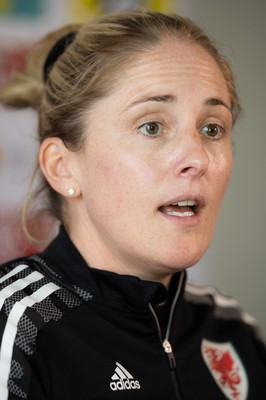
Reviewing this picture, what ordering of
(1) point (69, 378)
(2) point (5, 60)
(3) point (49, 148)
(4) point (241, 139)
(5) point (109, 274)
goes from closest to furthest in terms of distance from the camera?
1. (1) point (69, 378)
2. (5) point (109, 274)
3. (3) point (49, 148)
4. (2) point (5, 60)
5. (4) point (241, 139)

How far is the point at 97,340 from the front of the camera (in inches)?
50.0

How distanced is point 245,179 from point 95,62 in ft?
3.78

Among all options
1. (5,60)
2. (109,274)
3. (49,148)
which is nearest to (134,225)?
(109,274)

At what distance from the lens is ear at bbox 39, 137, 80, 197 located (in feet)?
4.55

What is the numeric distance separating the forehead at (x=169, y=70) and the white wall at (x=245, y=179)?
0.98 metres

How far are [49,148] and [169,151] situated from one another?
28cm

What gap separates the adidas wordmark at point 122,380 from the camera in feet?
4.04

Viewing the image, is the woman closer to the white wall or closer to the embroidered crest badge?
the embroidered crest badge

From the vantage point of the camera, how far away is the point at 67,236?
1393 mm

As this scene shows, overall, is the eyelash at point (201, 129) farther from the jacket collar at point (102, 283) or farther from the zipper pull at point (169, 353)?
the zipper pull at point (169, 353)

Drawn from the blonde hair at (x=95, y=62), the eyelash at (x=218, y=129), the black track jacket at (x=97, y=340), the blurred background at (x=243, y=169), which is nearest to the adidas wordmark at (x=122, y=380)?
the black track jacket at (x=97, y=340)

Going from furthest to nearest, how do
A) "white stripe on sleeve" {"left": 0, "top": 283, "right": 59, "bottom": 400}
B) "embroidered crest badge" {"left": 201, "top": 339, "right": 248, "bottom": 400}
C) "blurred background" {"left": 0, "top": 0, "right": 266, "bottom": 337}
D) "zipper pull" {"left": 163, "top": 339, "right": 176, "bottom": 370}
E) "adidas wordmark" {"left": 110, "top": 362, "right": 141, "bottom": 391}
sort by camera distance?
"blurred background" {"left": 0, "top": 0, "right": 266, "bottom": 337}, "embroidered crest badge" {"left": 201, "top": 339, "right": 248, "bottom": 400}, "zipper pull" {"left": 163, "top": 339, "right": 176, "bottom": 370}, "adidas wordmark" {"left": 110, "top": 362, "right": 141, "bottom": 391}, "white stripe on sleeve" {"left": 0, "top": 283, "right": 59, "bottom": 400}

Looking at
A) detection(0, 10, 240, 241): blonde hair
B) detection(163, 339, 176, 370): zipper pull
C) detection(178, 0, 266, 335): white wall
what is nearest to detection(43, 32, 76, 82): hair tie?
detection(0, 10, 240, 241): blonde hair

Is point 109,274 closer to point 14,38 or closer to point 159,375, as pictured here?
point 159,375
